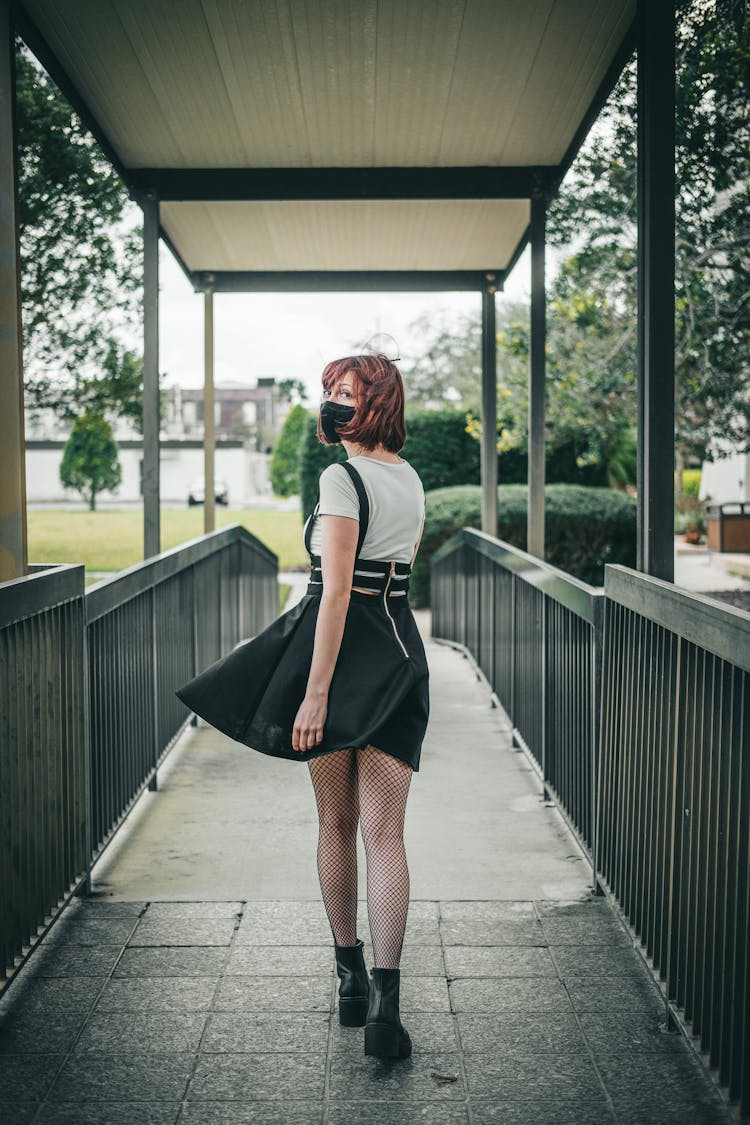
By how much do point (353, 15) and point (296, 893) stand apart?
309 cm

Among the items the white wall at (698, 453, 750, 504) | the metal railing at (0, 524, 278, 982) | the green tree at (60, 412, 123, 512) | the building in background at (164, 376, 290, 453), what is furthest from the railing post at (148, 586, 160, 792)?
the building in background at (164, 376, 290, 453)

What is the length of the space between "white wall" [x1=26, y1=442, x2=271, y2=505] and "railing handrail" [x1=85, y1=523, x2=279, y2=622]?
33.2 meters

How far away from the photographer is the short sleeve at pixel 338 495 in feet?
8.31

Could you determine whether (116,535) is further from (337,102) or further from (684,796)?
(684,796)

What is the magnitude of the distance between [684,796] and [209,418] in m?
6.16

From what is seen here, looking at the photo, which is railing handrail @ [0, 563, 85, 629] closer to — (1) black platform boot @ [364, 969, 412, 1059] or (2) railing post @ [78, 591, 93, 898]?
(2) railing post @ [78, 591, 93, 898]

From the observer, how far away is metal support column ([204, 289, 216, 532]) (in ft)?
26.5

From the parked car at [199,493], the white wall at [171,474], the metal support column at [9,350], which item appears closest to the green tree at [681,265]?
the metal support column at [9,350]

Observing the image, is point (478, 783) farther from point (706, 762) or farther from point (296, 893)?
point (706, 762)

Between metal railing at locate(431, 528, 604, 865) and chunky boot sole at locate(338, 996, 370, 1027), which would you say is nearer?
chunky boot sole at locate(338, 996, 370, 1027)

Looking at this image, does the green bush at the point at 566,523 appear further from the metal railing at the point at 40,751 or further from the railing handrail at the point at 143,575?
the metal railing at the point at 40,751

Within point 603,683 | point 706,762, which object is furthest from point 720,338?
point 706,762

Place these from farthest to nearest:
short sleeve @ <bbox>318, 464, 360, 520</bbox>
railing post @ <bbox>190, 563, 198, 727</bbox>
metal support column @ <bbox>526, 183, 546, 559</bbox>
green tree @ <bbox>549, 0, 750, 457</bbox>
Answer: green tree @ <bbox>549, 0, 750, 457</bbox> → metal support column @ <bbox>526, 183, 546, 559</bbox> → railing post @ <bbox>190, 563, 198, 727</bbox> → short sleeve @ <bbox>318, 464, 360, 520</bbox>

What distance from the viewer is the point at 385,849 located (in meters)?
2.62
